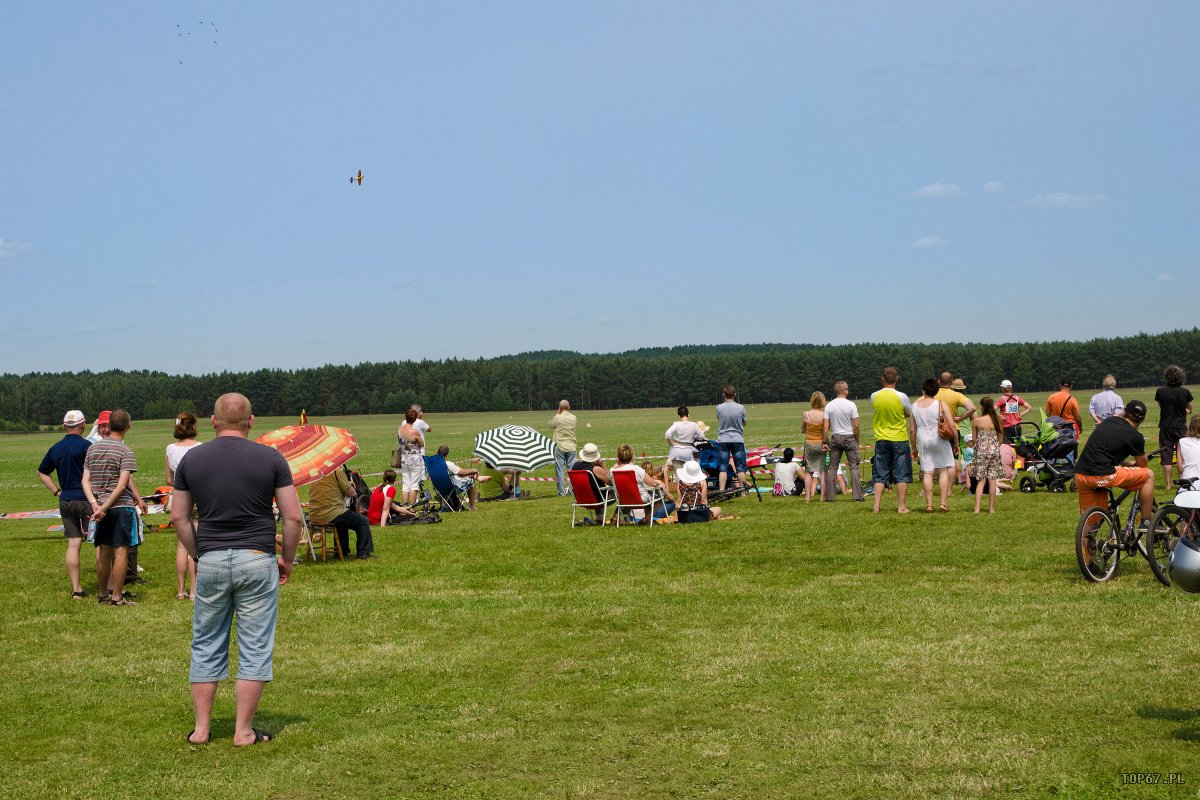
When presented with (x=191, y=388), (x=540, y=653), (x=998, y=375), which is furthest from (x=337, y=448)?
(x=191, y=388)

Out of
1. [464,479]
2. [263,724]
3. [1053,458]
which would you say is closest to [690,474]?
[464,479]

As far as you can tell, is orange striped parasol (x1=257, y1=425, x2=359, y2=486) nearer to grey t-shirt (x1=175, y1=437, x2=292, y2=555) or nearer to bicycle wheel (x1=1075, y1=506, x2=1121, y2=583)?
grey t-shirt (x1=175, y1=437, x2=292, y2=555)

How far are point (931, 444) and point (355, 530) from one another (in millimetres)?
7563

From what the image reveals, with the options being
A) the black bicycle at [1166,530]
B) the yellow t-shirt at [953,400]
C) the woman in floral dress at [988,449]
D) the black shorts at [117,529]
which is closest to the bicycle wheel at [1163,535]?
the black bicycle at [1166,530]

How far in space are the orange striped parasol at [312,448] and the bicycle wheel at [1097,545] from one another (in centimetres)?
712

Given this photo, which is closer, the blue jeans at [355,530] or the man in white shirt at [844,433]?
the blue jeans at [355,530]

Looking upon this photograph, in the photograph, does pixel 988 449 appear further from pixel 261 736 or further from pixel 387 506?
pixel 261 736

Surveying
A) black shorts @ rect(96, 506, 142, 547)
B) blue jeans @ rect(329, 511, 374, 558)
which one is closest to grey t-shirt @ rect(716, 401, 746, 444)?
blue jeans @ rect(329, 511, 374, 558)

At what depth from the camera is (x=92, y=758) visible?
5887mm

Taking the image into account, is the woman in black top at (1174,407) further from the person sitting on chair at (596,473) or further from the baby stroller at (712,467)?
the person sitting on chair at (596,473)

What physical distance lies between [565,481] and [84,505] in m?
11.4

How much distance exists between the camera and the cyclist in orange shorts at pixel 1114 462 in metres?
10.1

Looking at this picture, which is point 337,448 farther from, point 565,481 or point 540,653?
point 565,481

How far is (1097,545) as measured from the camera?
32.9 feet
